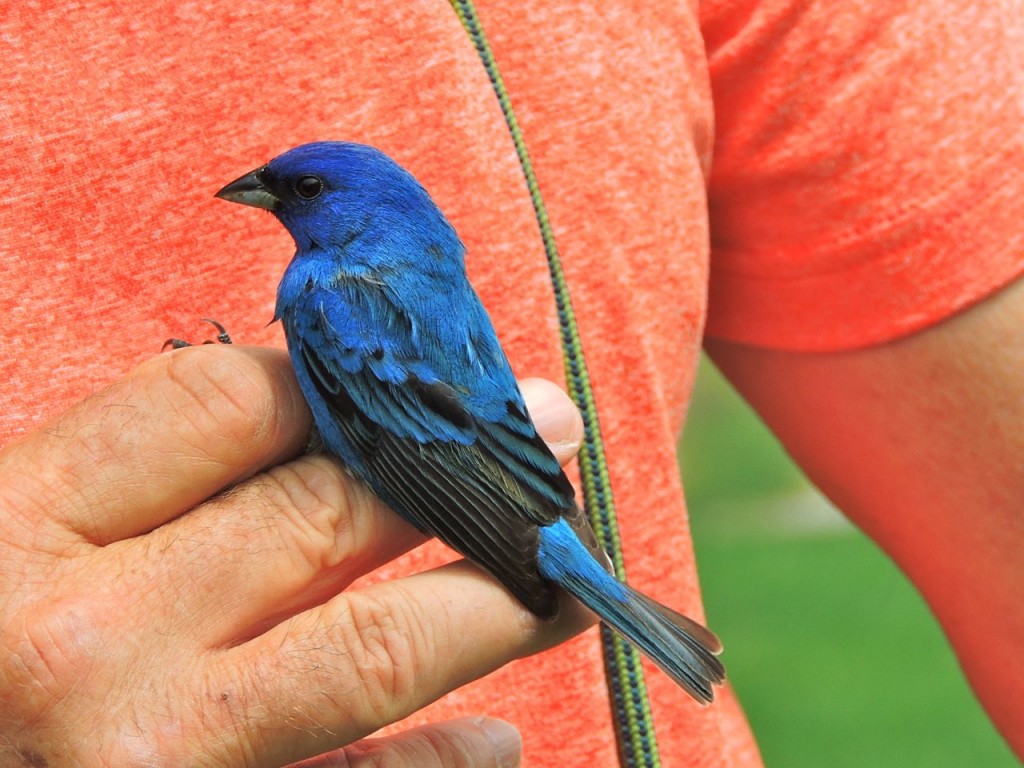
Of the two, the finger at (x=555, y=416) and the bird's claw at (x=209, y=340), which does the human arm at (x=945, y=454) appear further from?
the bird's claw at (x=209, y=340)

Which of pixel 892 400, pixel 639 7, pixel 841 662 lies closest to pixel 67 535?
pixel 639 7

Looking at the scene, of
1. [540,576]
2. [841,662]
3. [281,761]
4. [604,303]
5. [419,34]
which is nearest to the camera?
[281,761]

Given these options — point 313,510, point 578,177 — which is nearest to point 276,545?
point 313,510

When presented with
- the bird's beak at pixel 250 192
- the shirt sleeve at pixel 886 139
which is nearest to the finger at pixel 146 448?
the bird's beak at pixel 250 192

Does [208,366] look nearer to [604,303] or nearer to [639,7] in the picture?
[604,303]

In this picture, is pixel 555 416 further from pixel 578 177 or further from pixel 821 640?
pixel 821 640

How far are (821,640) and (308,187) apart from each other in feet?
16.9

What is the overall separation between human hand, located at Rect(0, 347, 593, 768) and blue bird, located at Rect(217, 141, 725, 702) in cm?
8

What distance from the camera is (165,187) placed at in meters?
1.48

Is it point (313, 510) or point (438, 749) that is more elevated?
point (313, 510)

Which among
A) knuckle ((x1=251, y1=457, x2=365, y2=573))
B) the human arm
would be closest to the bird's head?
knuckle ((x1=251, y1=457, x2=365, y2=573))

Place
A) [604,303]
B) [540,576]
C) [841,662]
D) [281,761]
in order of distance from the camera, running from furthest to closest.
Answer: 1. [841,662]
2. [604,303]
3. [540,576]
4. [281,761]

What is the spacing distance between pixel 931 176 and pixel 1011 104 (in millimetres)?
173

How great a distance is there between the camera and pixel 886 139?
179 cm
